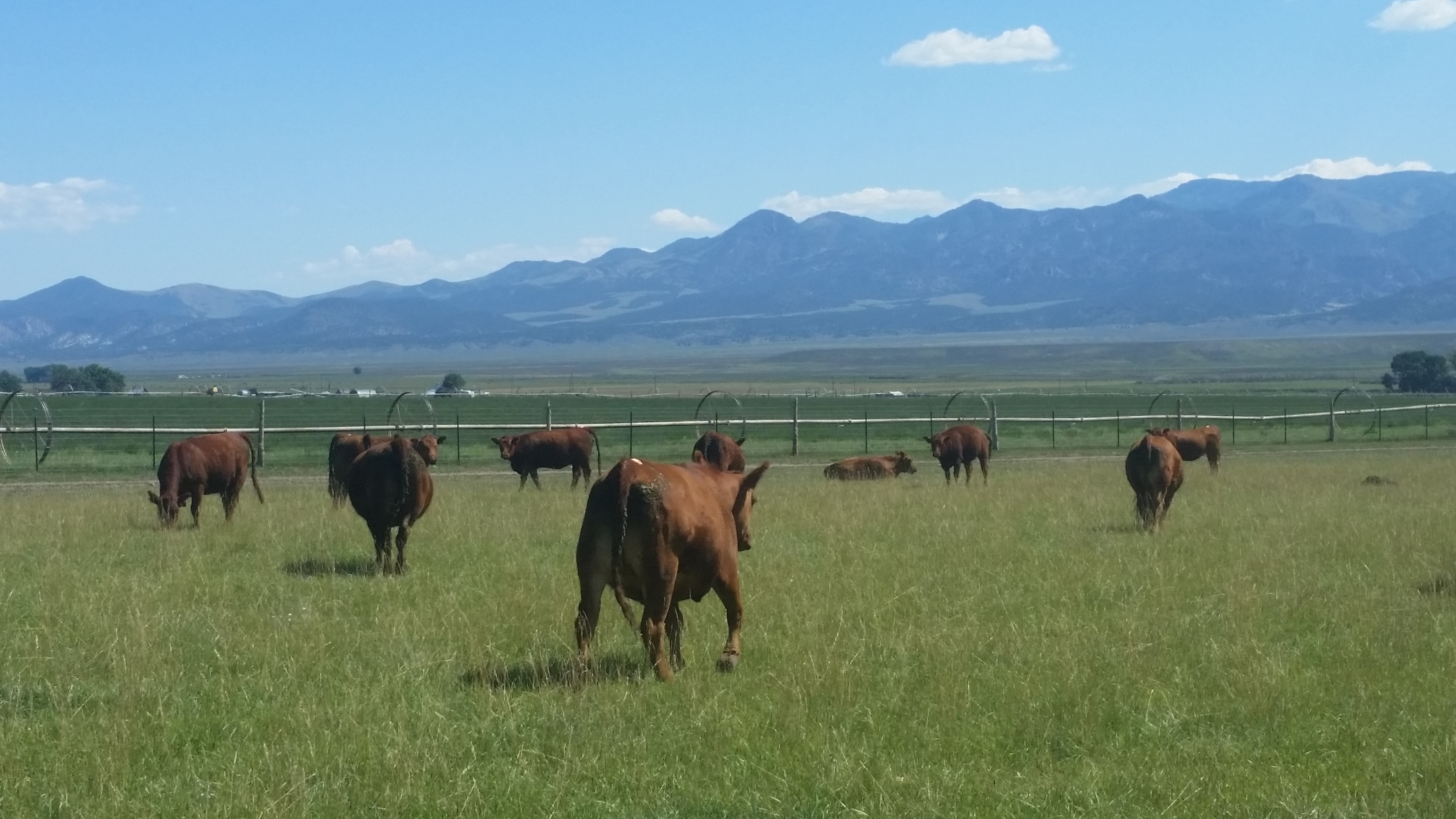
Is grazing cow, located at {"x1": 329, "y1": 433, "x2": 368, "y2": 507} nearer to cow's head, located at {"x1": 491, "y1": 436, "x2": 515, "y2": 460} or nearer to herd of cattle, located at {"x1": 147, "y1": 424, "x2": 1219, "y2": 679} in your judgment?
herd of cattle, located at {"x1": 147, "y1": 424, "x2": 1219, "y2": 679}

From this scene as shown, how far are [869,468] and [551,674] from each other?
2141cm

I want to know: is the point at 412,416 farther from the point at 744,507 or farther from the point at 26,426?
the point at 744,507

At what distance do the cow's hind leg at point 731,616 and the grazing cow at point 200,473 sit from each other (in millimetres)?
9926

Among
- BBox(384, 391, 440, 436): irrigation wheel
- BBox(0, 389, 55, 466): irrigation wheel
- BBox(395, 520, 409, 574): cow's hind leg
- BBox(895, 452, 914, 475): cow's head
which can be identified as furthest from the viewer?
BBox(384, 391, 440, 436): irrigation wheel

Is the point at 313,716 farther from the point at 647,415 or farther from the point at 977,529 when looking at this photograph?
the point at 647,415

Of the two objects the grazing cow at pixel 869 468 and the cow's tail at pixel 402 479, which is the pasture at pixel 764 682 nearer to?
the cow's tail at pixel 402 479

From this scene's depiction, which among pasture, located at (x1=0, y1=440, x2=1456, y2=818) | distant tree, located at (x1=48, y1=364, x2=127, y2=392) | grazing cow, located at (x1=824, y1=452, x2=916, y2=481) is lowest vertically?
grazing cow, located at (x1=824, y1=452, x2=916, y2=481)

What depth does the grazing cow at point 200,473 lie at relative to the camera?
58.6ft

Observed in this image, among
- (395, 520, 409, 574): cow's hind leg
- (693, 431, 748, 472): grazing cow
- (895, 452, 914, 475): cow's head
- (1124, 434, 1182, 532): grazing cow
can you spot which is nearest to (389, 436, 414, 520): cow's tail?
(395, 520, 409, 574): cow's hind leg

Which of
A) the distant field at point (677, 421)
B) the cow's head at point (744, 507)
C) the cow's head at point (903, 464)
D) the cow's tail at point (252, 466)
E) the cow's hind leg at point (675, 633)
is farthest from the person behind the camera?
the distant field at point (677, 421)

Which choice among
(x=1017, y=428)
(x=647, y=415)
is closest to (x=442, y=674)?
(x=1017, y=428)

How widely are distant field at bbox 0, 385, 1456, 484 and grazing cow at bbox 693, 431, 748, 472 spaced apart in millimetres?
12831

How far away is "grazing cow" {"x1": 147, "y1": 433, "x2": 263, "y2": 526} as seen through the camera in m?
17.9

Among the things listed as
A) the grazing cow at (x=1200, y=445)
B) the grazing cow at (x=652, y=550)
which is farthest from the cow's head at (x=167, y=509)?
the grazing cow at (x=1200, y=445)
